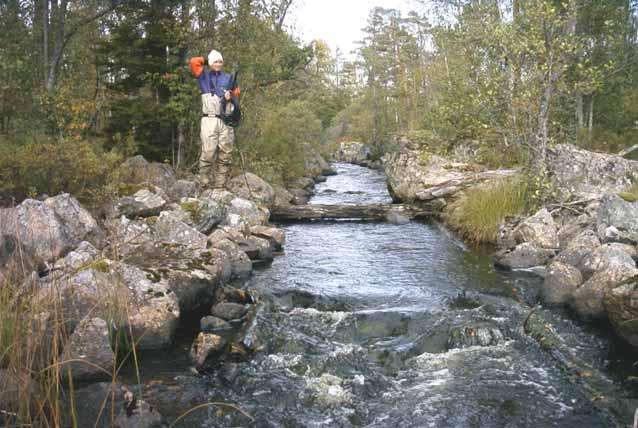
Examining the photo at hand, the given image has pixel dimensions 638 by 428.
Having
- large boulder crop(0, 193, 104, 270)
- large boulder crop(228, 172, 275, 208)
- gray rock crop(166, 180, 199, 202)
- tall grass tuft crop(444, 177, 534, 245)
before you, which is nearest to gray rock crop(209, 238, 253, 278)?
large boulder crop(0, 193, 104, 270)

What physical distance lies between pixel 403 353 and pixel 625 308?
2346 mm

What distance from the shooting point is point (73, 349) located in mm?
5227

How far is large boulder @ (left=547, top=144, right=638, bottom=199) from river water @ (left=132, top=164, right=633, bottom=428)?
3.19 m

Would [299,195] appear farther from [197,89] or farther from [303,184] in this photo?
[197,89]

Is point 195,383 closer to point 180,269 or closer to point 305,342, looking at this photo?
point 305,342

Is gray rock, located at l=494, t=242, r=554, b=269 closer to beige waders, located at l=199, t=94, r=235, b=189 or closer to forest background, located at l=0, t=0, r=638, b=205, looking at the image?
forest background, located at l=0, t=0, r=638, b=205

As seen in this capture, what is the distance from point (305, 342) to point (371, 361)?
2.78 ft

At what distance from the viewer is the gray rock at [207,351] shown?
580 cm

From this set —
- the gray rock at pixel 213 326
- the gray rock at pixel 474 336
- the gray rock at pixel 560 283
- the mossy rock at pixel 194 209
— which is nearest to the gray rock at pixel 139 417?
the gray rock at pixel 213 326

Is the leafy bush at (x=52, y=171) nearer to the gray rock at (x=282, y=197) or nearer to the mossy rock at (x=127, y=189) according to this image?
the mossy rock at (x=127, y=189)

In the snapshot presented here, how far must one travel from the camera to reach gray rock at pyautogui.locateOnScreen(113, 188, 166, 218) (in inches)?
387

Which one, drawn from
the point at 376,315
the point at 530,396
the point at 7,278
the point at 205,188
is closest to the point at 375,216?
the point at 205,188

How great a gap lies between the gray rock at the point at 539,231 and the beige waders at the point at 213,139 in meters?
5.85

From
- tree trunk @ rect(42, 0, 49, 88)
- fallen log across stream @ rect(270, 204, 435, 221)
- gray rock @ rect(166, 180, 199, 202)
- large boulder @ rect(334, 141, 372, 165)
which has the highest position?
tree trunk @ rect(42, 0, 49, 88)
